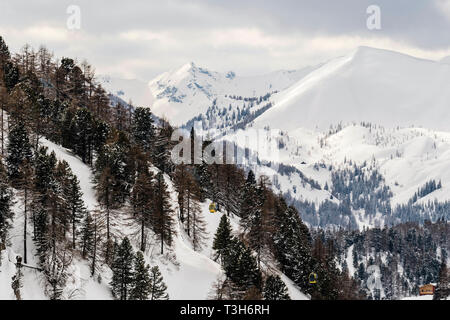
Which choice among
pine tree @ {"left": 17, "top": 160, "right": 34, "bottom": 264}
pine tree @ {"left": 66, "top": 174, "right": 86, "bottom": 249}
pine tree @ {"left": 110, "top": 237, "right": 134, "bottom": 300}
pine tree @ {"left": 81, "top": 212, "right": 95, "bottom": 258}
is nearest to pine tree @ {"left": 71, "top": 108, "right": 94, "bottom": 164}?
pine tree @ {"left": 66, "top": 174, "right": 86, "bottom": 249}

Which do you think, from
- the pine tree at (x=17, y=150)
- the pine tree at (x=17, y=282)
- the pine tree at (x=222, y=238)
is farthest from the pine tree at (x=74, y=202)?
the pine tree at (x=222, y=238)

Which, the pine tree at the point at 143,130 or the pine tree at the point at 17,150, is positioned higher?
the pine tree at the point at 143,130

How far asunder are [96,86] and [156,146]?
3205 cm

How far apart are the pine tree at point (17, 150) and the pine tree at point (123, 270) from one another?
1901cm

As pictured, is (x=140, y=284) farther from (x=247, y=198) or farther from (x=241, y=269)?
(x=247, y=198)

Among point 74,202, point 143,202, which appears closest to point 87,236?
point 74,202

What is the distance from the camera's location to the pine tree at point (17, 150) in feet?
230

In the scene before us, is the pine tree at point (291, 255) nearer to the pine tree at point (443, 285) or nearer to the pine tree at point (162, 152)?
the pine tree at point (162, 152)

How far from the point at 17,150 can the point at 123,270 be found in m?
23.2

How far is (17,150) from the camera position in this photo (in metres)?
70.9

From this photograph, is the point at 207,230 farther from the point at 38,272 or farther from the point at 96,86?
the point at 96,86

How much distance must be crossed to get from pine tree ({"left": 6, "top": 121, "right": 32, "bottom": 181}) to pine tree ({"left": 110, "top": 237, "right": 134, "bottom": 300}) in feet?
62.4

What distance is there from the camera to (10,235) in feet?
201

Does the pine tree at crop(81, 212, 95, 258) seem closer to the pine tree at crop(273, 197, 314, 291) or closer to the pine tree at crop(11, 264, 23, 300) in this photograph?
the pine tree at crop(11, 264, 23, 300)
